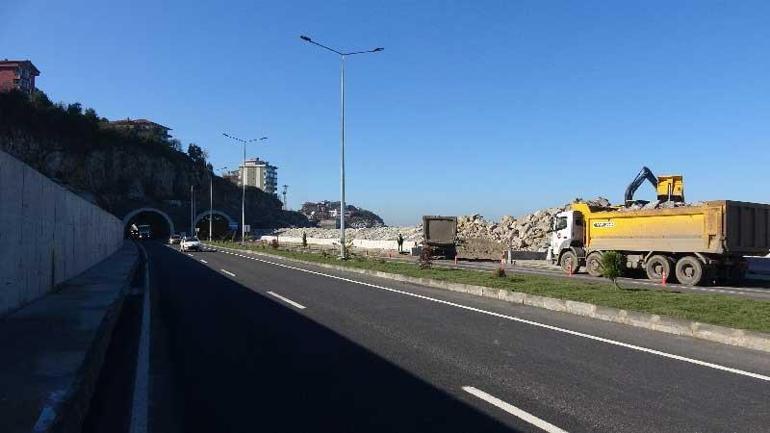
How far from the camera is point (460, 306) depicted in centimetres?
1446

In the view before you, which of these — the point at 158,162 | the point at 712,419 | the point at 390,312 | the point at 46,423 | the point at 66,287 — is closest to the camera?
the point at 46,423

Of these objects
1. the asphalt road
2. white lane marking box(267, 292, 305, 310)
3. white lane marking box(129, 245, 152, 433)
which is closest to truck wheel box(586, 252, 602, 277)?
the asphalt road

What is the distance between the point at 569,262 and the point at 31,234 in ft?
71.4

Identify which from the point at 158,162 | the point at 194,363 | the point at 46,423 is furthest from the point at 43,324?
the point at 158,162

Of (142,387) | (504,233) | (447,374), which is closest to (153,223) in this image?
(504,233)

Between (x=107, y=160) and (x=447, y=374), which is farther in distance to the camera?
(x=107, y=160)

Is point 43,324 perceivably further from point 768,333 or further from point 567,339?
point 768,333

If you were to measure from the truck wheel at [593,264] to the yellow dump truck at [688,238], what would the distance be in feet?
0.14

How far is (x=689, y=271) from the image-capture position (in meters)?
22.3

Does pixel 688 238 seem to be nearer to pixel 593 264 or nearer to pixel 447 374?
pixel 593 264

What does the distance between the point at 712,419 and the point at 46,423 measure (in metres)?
5.74

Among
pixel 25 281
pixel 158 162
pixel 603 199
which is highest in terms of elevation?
pixel 158 162

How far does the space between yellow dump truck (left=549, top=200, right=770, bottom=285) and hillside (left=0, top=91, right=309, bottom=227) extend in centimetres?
9983

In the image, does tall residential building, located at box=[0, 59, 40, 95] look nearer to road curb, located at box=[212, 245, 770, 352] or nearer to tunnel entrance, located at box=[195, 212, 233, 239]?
tunnel entrance, located at box=[195, 212, 233, 239]
